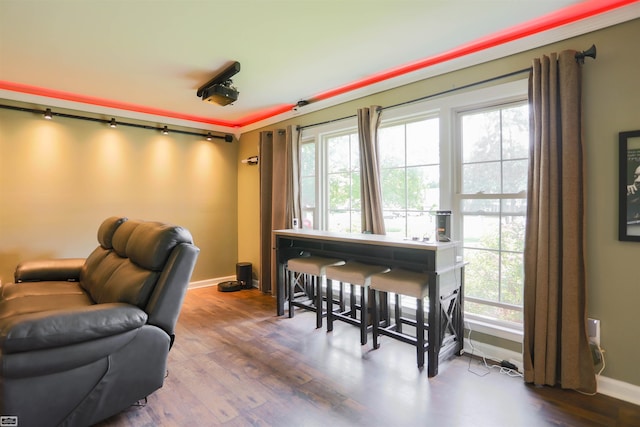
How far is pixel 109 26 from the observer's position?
2.31m

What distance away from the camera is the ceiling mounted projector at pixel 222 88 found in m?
3.03

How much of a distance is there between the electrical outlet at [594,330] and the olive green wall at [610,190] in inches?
1.3

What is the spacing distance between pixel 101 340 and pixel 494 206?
287 centimetres

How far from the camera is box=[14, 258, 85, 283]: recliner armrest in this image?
3.06m

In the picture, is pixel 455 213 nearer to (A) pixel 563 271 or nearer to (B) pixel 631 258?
(A) pixel 563 271

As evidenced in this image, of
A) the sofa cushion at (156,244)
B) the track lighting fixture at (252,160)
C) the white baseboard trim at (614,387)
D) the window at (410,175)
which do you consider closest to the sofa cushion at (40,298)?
the sofa cushion at (156,244)

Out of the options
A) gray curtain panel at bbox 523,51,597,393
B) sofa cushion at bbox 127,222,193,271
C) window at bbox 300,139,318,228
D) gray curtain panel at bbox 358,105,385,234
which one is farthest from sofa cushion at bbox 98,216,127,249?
gray curtain panel at bbox 523,51,597,393

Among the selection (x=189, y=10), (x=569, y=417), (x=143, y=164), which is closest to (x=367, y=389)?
(x=569, y=417)

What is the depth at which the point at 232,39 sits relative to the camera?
8.27 ft

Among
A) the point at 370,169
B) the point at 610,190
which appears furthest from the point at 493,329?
the point at 370,169

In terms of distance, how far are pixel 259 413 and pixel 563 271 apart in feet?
7.11

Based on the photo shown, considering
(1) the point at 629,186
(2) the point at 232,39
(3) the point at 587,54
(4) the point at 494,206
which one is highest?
(2) the point at 232,39

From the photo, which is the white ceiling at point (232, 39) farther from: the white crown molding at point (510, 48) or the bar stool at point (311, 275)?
the bar stool at point (311, 275)

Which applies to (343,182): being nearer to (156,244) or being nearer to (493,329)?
(493,329)
